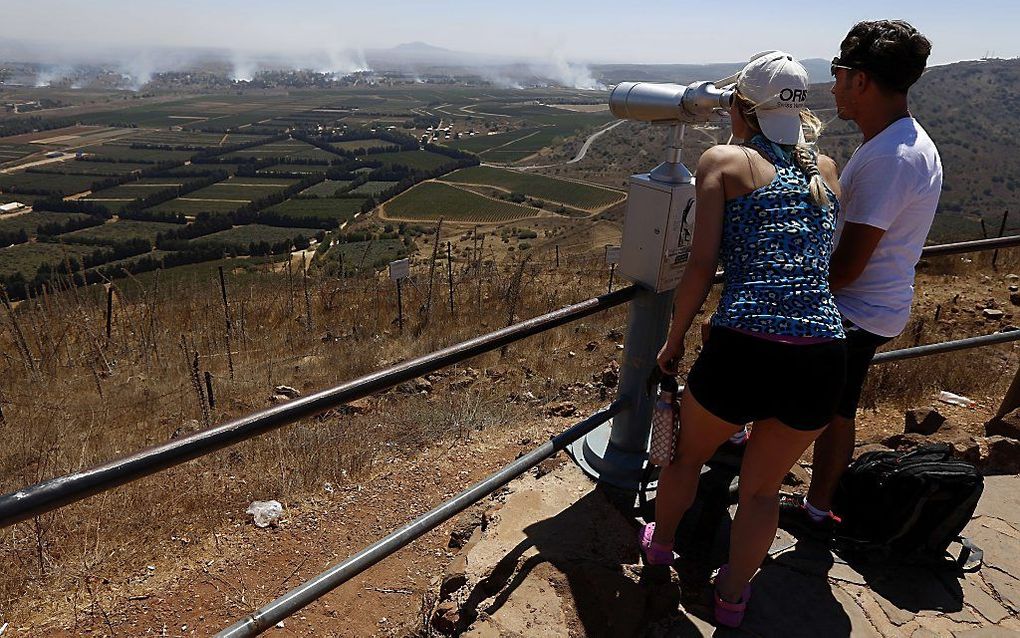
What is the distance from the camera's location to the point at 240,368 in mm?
6480

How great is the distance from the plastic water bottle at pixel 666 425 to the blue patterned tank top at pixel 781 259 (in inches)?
15.1

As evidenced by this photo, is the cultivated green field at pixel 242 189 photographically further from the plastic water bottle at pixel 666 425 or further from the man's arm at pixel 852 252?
the man's arm at pixel 852 252

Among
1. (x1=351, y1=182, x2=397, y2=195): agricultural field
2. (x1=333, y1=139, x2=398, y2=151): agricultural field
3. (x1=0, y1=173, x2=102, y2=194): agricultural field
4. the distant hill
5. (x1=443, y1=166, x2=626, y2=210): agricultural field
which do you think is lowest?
(x1=0, y1=173, x2=102, y2=194): agricultural field

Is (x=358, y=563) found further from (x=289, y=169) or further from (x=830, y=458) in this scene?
(x=289, y=169)

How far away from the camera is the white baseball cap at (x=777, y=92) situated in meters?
1.76

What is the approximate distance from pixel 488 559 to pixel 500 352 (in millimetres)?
4162

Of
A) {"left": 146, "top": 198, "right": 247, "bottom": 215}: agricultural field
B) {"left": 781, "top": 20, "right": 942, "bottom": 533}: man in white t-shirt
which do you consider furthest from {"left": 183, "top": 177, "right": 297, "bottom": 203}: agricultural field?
{"left": 781, "top": 20, "right": 942, "bottom": 533}: man in white t-shirt

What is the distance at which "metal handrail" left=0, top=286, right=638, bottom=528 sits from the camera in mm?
1129

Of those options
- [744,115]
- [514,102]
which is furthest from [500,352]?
[514,102]

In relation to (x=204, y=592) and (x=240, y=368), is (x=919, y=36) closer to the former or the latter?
(x=204, y=592)

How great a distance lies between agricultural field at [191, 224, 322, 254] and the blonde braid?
44.6 meters

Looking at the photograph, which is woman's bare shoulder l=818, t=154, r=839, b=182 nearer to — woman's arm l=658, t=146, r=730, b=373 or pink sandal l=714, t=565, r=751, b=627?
woman's arm l=658, t=146, r=730, b=373

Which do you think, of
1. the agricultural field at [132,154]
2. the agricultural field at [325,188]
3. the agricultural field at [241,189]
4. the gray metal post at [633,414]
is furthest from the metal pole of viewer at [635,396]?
the agricultural field at [132,154]

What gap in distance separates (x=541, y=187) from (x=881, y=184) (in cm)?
6409
